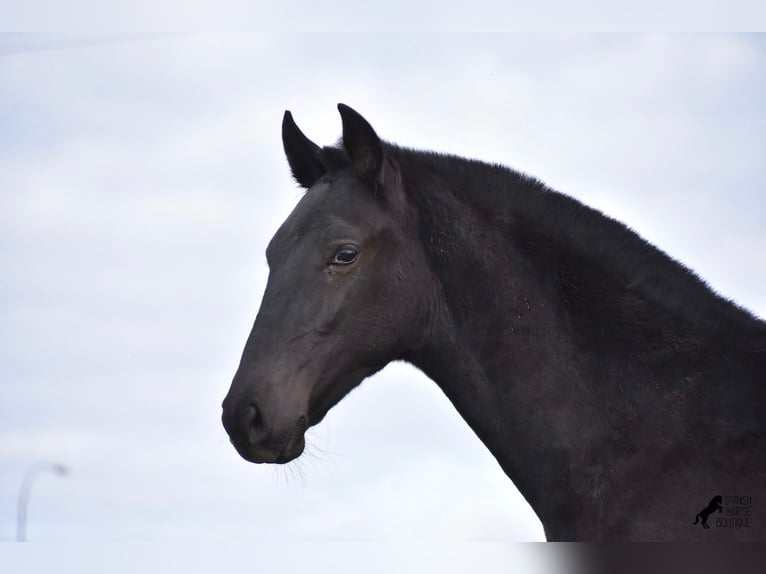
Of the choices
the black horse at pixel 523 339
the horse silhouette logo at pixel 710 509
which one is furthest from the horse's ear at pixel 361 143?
the horse silhouette logo at pixel 710 509

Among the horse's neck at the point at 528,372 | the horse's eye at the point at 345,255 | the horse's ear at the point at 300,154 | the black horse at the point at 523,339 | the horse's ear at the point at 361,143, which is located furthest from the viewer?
the horse's ear at the point at 300,154

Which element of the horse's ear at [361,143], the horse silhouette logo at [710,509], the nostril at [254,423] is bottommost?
the horse silhouette logo at [710,509]

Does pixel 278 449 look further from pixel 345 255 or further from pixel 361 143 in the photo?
pixel 361 143

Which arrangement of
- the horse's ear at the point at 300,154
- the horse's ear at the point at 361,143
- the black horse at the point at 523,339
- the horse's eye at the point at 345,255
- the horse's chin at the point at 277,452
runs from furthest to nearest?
the horse's ear at the point at 300,154
the horse's ear at the point at 361,143
the horse's eye at the point at 345,255
the horse's chin at the point at 277,452
the black horse at the point at 523,339

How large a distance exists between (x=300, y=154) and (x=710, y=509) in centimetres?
292

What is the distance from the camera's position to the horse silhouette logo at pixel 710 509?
4793 millimetres

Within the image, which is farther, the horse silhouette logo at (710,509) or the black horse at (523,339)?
the black horse at (523,339)

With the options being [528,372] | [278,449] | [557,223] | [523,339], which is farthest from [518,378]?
[278,449]

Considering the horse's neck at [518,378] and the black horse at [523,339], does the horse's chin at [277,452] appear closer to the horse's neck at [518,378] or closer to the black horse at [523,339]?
the black horse at [523,339]

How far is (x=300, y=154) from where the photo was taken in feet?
20.3

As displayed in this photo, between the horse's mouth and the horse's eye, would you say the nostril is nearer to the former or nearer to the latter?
the horse's mouth

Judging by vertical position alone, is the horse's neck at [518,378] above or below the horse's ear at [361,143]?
below

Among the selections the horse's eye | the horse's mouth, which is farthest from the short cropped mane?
the horse's mouth

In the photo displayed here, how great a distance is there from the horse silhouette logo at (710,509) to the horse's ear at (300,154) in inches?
105
